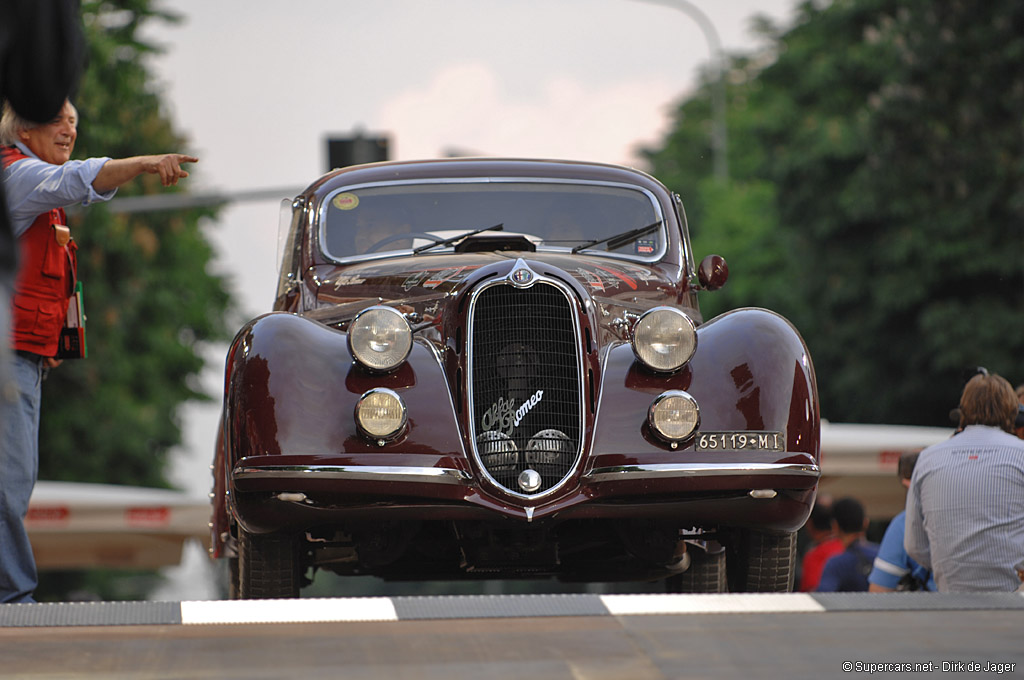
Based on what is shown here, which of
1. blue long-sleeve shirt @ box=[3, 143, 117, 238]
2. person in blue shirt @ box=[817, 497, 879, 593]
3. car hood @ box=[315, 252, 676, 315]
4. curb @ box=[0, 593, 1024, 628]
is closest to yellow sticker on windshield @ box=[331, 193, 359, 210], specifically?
car hood @ box=[315, 252, 676, 315]

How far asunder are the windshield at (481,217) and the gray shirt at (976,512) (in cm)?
189

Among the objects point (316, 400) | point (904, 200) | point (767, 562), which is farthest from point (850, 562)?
point (904, 200)

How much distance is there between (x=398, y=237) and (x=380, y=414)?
6.37 ft

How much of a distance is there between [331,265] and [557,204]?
119 cm

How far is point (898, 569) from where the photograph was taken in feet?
23.6

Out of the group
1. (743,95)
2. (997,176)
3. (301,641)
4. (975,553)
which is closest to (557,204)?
(975,553)

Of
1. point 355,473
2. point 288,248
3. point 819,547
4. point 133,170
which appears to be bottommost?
point 819,547

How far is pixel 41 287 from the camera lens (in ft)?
19.4

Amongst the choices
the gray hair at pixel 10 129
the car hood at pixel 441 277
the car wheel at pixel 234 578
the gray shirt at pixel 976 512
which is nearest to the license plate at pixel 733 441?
the car hood at pixel 441 277

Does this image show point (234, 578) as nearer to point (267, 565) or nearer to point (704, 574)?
point (267, 565)

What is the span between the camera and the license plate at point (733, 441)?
581cm

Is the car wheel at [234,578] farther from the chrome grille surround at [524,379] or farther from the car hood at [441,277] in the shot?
the chrome grille surround at [524,379]

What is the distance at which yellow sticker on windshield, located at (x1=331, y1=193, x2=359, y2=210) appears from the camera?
25.2 ft

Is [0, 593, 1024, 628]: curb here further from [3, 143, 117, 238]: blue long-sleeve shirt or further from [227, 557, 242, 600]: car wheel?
[227, 557, 242, 600]: car wheel
